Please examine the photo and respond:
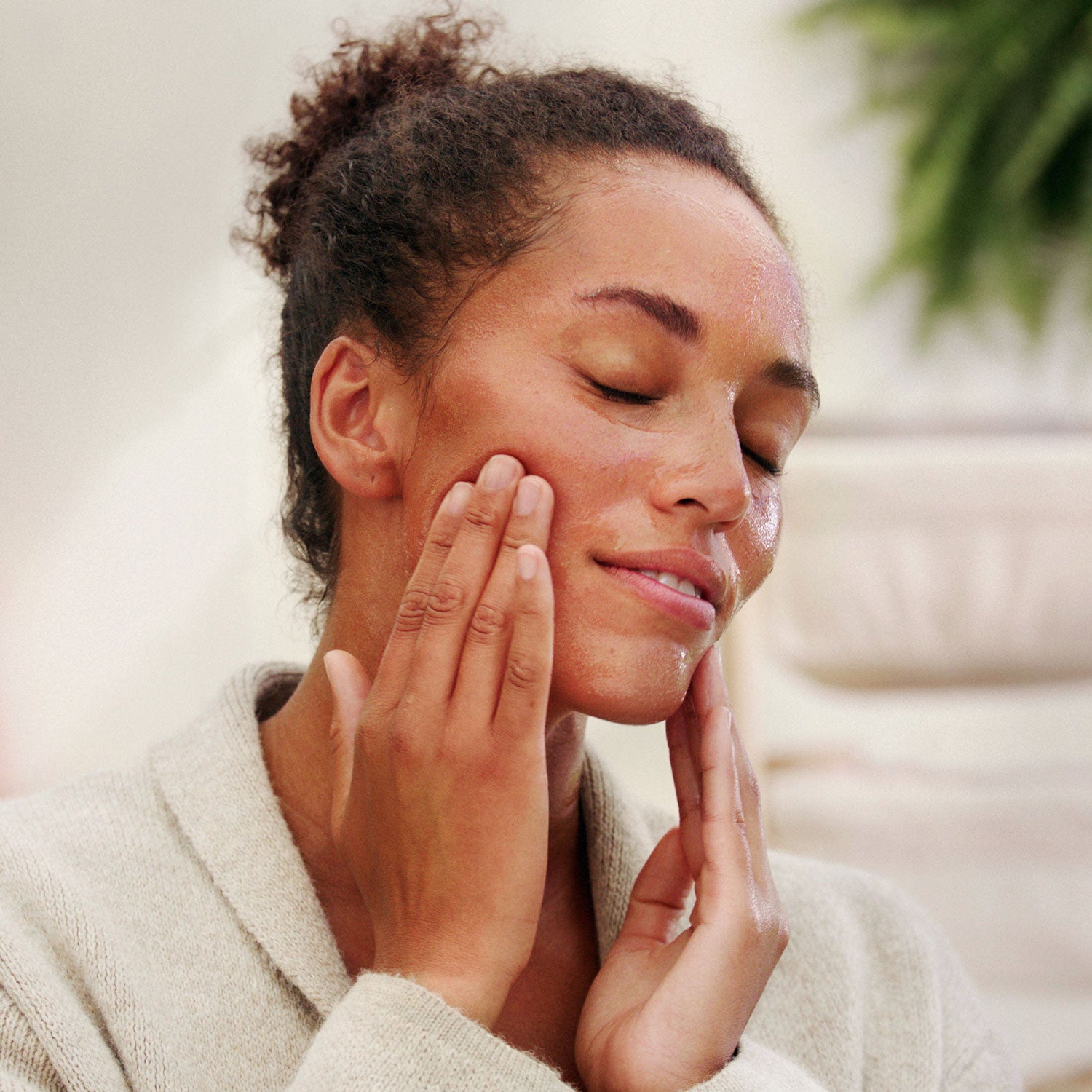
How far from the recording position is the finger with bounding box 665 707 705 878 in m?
1.12

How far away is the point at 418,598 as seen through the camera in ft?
3.27

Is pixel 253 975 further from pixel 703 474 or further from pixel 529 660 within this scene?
pixel 703 474

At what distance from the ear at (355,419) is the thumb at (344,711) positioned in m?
0.16

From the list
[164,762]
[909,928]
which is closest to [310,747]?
[164,762]

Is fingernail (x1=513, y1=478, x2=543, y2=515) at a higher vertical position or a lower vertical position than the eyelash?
lower

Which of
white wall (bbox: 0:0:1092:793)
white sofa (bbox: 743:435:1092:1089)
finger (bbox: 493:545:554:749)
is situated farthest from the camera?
white sofa (bbox: 743:435:1092:1089)

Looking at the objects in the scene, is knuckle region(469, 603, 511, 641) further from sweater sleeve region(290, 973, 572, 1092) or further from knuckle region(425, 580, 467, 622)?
sweater sleeve region(290, 973, 572, 1092)

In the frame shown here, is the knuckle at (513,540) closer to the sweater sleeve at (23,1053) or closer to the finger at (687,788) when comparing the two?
the finger at (687,788)

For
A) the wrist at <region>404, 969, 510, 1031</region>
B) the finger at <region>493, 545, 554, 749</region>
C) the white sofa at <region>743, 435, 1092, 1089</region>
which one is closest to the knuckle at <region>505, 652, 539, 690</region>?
the finger at <region>493, 545, 554, 749</region>

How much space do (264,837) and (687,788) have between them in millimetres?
391

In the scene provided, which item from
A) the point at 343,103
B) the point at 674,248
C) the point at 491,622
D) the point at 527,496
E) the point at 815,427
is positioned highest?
the point at 343,103

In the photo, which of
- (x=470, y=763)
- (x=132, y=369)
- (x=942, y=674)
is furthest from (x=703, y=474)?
(x=942, y=674)

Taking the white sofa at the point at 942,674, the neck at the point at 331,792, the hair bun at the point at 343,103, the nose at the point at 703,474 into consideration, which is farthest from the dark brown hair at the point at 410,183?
the white sofa at the point at 942,674

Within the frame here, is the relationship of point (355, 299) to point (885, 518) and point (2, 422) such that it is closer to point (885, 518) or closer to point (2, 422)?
point (2, 422)
